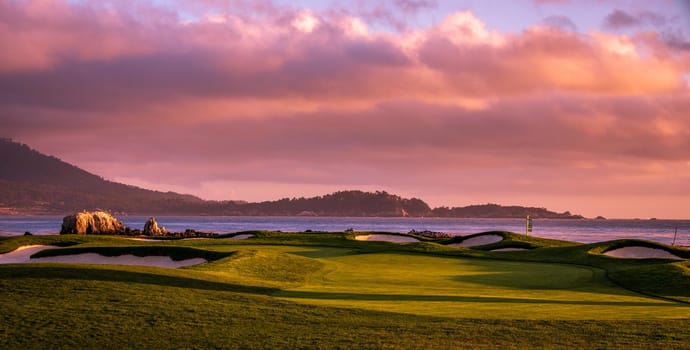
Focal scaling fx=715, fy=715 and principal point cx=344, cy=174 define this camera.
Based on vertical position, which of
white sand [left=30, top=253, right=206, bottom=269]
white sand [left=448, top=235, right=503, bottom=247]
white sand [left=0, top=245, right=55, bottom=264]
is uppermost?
white sand [left=448, top=235, right=503, bottom=247]

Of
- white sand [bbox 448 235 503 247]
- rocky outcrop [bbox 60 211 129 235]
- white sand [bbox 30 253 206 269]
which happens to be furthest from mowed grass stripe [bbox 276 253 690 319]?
rocky outcrop [bbox 60 211 129 235]

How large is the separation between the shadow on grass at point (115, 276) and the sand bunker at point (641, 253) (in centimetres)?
2836

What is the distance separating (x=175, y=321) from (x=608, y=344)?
7.79m

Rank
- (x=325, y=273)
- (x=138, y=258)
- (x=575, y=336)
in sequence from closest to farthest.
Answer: (x=575, y=336) → (x=325, y=273) → (x=138, y=258)

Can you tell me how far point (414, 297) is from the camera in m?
18.2

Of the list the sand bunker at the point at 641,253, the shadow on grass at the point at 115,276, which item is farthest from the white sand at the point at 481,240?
the shadow on grass at the point at 115,276

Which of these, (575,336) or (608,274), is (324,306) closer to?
(575,336)

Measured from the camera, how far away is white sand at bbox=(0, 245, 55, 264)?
3328cm

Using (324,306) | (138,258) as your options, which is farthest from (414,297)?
(138,258)

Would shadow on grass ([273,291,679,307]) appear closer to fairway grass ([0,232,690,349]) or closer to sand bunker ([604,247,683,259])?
fairway grass ([0,232,690,349])

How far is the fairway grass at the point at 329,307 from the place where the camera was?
12.3 metres

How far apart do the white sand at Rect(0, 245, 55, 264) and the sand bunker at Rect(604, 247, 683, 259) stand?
30.9 metres

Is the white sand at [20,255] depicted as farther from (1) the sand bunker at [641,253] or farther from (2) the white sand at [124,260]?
(1) the sand bunker at [641,253]

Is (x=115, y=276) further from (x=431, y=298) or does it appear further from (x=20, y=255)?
(x=20, y=255)
